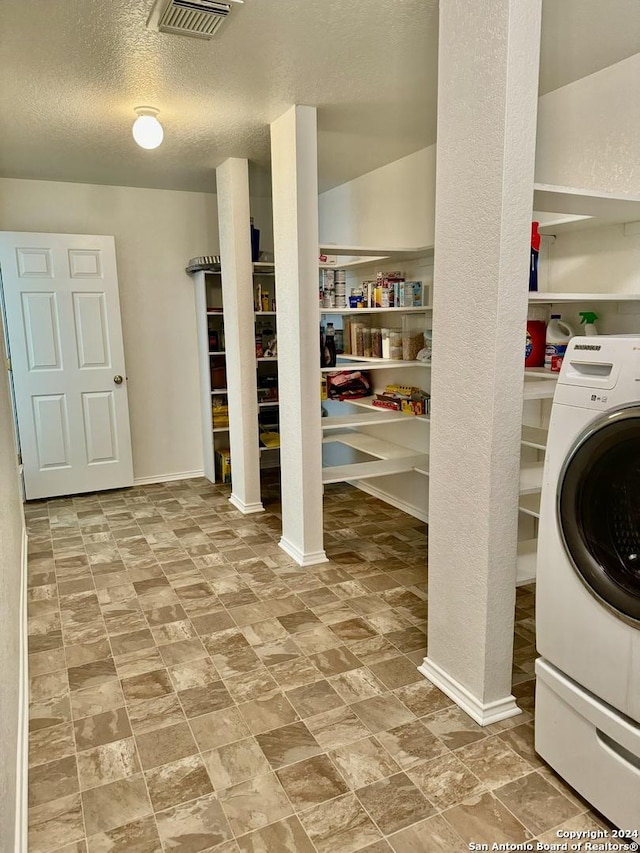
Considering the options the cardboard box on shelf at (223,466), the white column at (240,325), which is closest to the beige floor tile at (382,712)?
the white column at (240,325)

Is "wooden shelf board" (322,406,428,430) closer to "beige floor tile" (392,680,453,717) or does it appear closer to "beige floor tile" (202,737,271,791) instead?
"beige floor tile" (392,680,453,717)

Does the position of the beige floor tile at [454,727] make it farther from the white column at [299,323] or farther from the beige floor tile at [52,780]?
the white column at [299,323]

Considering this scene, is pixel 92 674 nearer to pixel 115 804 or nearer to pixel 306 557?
pixel 115 804

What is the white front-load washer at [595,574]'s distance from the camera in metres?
1.38

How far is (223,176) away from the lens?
3920mm

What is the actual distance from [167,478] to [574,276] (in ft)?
11.8

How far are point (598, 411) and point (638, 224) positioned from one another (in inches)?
51.5

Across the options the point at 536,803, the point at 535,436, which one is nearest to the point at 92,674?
the point at 536,803

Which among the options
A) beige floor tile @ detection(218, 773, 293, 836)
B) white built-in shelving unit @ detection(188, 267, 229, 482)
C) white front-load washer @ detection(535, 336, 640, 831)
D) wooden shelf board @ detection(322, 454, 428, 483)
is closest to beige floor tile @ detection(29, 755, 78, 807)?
beige floor tile @ detection(218, 773, 293, 836)

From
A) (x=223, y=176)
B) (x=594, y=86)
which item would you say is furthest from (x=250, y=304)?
(x=594, y=86)

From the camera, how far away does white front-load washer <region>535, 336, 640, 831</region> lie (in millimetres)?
1380

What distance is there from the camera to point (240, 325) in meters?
3.93

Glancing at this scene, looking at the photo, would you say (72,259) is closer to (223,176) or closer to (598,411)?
(223,176)

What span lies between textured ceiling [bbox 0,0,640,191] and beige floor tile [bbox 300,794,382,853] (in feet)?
8.31
